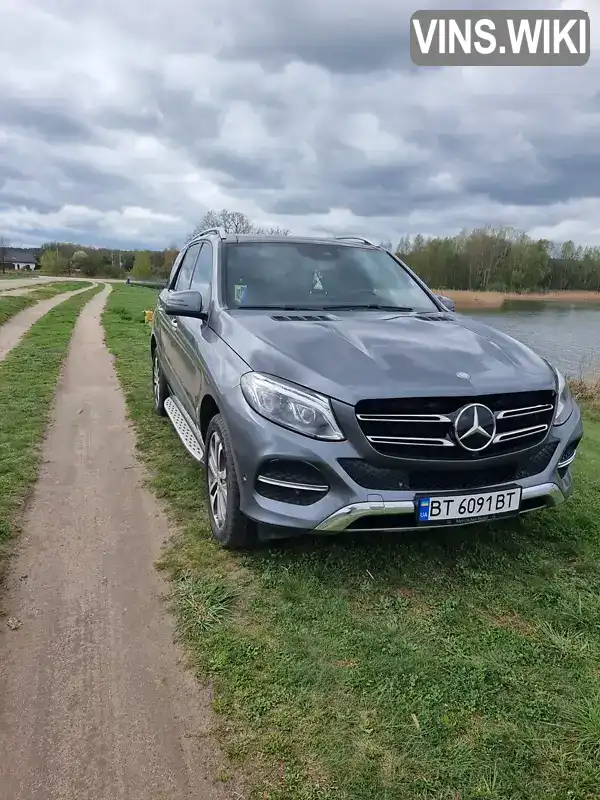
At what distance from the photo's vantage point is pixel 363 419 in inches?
110

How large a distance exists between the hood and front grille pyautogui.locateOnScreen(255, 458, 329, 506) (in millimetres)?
396

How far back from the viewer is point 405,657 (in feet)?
8.23

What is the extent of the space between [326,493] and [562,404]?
1.52 meters

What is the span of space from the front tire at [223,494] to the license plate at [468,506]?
3.25 feet

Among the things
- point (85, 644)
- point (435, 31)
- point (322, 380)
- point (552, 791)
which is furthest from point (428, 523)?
point (435, 31)

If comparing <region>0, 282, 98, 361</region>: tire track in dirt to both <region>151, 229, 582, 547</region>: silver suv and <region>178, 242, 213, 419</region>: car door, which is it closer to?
<region>178, 242, 213, 419</region>: car door

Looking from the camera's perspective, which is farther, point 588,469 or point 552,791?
point 588,469

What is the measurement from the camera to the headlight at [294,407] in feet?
9.30

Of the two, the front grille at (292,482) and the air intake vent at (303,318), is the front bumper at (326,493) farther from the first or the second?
the air intake vent at (303,318)

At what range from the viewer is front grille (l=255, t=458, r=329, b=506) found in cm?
285

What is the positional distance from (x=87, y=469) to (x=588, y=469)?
4.38 meters

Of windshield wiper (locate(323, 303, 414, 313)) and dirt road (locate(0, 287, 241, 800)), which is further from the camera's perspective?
windshield wiper (locate(323, 303, 414, 313))

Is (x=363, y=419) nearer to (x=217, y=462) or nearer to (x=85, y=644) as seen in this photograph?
(x=217, y=462)

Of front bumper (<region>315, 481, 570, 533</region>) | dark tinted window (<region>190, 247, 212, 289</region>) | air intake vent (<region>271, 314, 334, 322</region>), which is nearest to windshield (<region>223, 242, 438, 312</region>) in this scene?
dark tinted window (<region>190, 247, 212, 289</region>)
